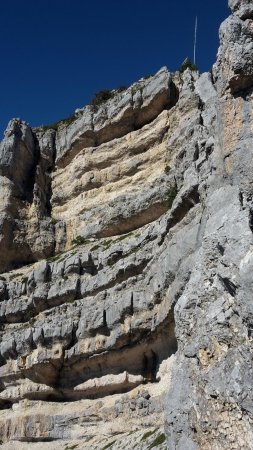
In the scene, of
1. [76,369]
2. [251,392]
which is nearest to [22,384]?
[76,369]

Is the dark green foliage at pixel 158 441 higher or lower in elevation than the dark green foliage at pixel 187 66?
lower

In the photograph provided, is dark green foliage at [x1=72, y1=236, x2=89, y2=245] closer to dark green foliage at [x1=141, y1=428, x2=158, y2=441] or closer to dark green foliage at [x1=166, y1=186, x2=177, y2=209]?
dark green foliage at [x1=166, y1=186, x2=177, y2=209]

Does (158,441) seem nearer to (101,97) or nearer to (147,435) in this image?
(147,435)

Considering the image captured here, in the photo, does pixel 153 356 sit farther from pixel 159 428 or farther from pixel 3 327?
pixel 3 327

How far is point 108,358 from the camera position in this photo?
31375mm

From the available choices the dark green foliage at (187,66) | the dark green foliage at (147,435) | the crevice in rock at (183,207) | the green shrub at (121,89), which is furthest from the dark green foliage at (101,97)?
the dark green foliage at (147,435)

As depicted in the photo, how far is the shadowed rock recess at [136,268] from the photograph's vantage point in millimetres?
16344

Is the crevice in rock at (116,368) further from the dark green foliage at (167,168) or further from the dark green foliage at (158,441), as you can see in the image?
the dark green foliage at (167,168)

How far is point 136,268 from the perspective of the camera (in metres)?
32.1

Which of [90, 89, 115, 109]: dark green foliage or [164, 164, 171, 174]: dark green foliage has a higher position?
[90, 89, 115, 109]: dark green foliage

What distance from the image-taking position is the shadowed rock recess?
53.6 ft

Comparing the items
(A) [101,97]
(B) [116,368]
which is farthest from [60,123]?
(B) [116,368]

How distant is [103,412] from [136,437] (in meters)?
4.99

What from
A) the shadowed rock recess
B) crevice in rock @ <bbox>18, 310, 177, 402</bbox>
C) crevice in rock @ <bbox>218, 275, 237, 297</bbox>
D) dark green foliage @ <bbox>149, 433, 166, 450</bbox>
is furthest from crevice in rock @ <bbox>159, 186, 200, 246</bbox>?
dark green foliage @ <bbox>149, 433, 166, 450</bbox>
